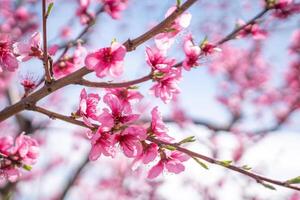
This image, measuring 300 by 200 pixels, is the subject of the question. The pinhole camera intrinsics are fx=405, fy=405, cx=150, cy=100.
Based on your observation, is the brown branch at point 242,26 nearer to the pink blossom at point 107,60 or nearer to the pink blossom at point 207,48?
the pink blossom at point 207,48

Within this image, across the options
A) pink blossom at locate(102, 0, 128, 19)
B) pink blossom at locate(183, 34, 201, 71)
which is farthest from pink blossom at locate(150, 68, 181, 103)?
pink blossom at locate(102, 0, 128, 19)

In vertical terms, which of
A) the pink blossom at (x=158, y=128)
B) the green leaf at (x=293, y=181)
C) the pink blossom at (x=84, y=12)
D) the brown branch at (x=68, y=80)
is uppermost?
the brown branch at (x=68, y=80)

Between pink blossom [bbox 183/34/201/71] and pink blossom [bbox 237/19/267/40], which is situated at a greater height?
pink blossom [bbox 183/34/201/71]

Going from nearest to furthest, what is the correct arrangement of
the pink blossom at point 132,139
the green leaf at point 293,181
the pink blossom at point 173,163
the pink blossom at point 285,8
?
the green leaf at point 293,181 → the pink blossom at point 132,139 → the pink blossom at point 173,163 → the pink blossom at point 285,8

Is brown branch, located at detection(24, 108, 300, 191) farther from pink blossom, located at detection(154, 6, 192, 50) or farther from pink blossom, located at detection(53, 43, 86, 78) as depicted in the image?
pink blossom, located at detection(53, 43, 86, 78)

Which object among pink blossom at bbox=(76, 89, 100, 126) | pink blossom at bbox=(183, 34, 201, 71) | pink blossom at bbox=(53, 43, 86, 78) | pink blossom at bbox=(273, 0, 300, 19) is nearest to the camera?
pink blossom at bbox=(76, 89, 100, 126)

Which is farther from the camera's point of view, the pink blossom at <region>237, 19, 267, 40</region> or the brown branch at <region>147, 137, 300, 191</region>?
the pink blossom at <region>237, 19, 267, 40</region>

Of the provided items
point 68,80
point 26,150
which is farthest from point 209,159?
point 26,150

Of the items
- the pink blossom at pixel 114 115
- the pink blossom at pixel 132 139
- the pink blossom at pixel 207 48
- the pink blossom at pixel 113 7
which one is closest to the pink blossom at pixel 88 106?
the pink blossom at pixel 114 115
